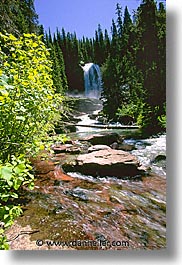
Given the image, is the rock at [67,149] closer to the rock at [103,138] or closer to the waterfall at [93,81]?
the rock at [103,138]

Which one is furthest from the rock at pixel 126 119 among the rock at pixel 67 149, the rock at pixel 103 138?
the rock at pixel 67 149

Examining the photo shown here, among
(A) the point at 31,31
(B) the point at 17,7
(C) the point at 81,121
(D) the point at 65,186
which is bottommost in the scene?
(D) the point at 65,186

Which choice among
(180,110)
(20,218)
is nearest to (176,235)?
(180,110)

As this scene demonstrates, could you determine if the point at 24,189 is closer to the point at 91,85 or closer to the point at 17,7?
the point at 91,85

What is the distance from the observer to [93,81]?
1585 mm

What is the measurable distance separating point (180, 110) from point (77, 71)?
1.93ft

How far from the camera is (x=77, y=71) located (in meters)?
1.63

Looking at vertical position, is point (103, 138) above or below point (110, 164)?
above

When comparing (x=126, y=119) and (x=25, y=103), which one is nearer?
(x=25, y=103)

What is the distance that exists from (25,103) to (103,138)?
1.79ft

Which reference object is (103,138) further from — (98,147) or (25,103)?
(25,103)

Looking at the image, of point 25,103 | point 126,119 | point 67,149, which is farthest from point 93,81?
point 25,103

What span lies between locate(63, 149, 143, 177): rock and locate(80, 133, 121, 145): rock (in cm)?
5

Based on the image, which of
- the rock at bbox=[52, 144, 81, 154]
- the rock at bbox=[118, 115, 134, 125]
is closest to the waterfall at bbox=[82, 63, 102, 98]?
the rock at bbox=[118, 115, 134, 125]
